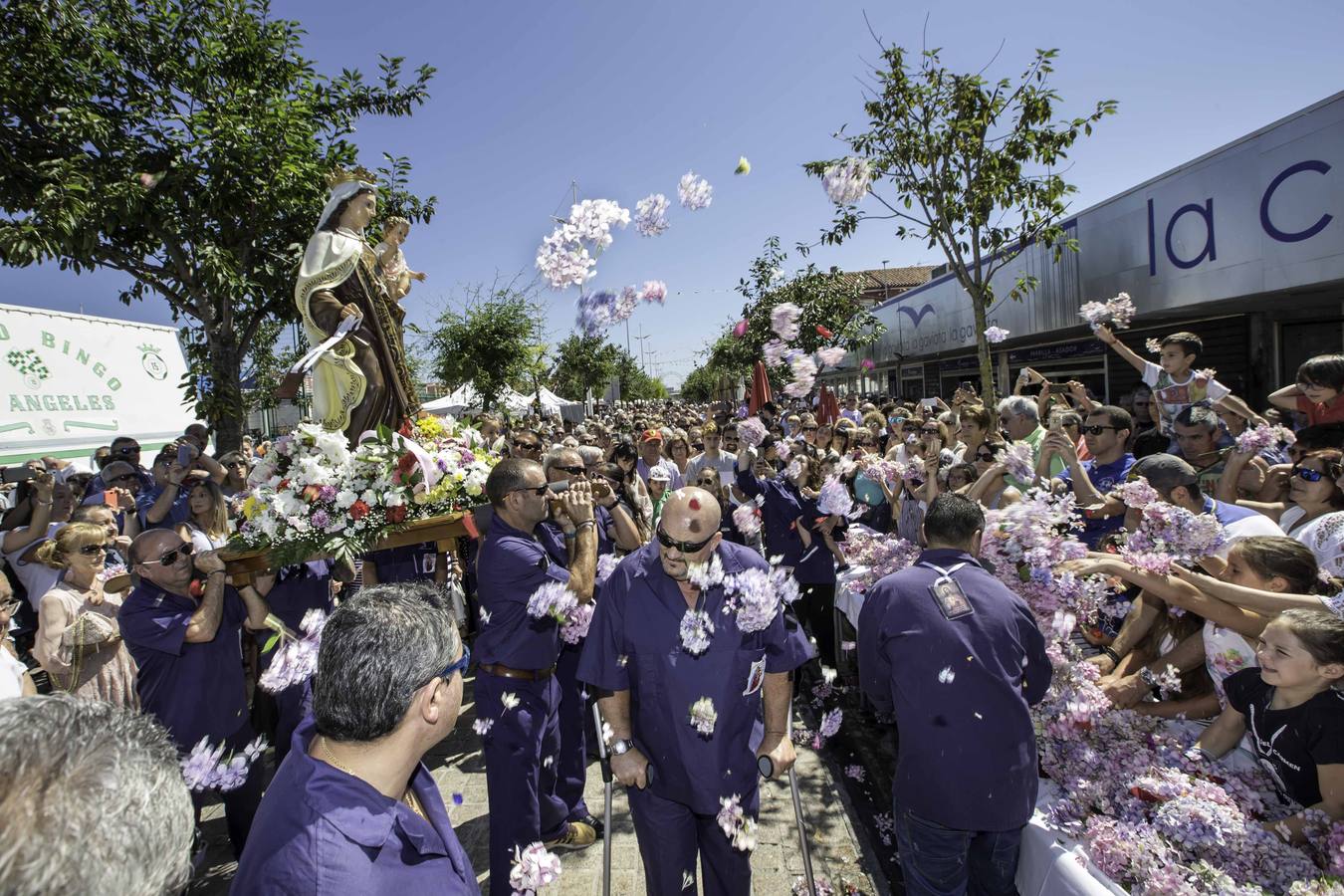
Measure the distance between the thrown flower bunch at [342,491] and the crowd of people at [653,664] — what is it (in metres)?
0.32

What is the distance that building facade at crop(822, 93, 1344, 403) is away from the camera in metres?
8.70

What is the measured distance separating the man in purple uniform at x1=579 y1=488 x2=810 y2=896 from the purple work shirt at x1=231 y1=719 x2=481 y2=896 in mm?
1398

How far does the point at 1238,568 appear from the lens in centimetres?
294

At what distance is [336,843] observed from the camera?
1.51 m

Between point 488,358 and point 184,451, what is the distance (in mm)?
10958

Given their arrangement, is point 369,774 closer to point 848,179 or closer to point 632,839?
point 632,839

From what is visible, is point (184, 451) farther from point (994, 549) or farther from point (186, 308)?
point (994, 549)

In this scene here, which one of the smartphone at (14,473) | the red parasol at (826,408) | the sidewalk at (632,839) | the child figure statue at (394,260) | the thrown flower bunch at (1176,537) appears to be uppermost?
the child figure statue at (394,260)

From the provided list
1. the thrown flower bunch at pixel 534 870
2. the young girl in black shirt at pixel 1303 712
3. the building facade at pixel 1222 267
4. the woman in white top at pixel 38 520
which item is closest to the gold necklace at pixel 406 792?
the thrown flower bunch at pixel 534 870

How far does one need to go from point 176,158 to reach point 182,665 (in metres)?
6.29

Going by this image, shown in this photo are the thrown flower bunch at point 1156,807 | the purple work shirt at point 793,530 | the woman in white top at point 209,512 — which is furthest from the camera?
the purple work shirt at point 793,530

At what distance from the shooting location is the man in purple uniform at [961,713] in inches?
110

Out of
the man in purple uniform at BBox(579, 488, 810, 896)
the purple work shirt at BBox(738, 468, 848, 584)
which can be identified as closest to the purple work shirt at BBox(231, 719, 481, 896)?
the man in purple uniform at BBox(579, 488, 810, 896)

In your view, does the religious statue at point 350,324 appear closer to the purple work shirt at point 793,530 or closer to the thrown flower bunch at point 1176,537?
the purple work shirt at point 793,530
